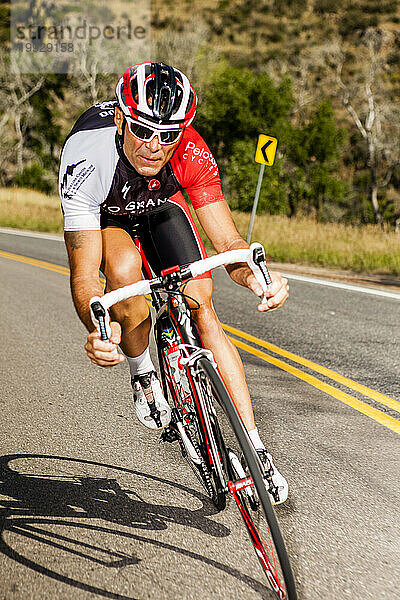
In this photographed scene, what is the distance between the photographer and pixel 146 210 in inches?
130

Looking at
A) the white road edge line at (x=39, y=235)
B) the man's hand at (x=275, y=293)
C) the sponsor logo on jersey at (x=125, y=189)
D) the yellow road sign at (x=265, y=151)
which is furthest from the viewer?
the white road edge line at (x=39, y=235)

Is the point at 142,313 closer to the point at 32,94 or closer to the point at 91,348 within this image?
the point at 91,348

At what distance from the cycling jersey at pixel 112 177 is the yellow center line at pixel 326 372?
8.35ft

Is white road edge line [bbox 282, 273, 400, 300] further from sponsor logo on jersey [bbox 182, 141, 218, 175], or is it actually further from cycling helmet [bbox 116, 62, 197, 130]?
cycling helmet [bbox 116, 62, 197, 130]

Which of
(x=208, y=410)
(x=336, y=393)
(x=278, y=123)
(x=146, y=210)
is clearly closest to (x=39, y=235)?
(x=336, y=393)

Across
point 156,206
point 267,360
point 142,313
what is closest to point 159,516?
point 142,313

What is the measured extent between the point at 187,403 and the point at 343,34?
Result: 243 ft

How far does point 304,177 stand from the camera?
34469 millimetres

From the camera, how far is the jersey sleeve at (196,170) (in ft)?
10.4

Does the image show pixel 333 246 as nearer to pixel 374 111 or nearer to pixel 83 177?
pixel 83 177

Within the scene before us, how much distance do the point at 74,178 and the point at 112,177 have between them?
0.60ft

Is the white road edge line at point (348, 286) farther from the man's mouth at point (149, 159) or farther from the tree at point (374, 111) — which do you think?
the tree at point (374, 111)

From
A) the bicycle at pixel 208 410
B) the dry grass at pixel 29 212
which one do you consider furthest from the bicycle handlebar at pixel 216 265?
the dry grass at pixel 29 212

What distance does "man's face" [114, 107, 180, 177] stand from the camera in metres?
2.84
